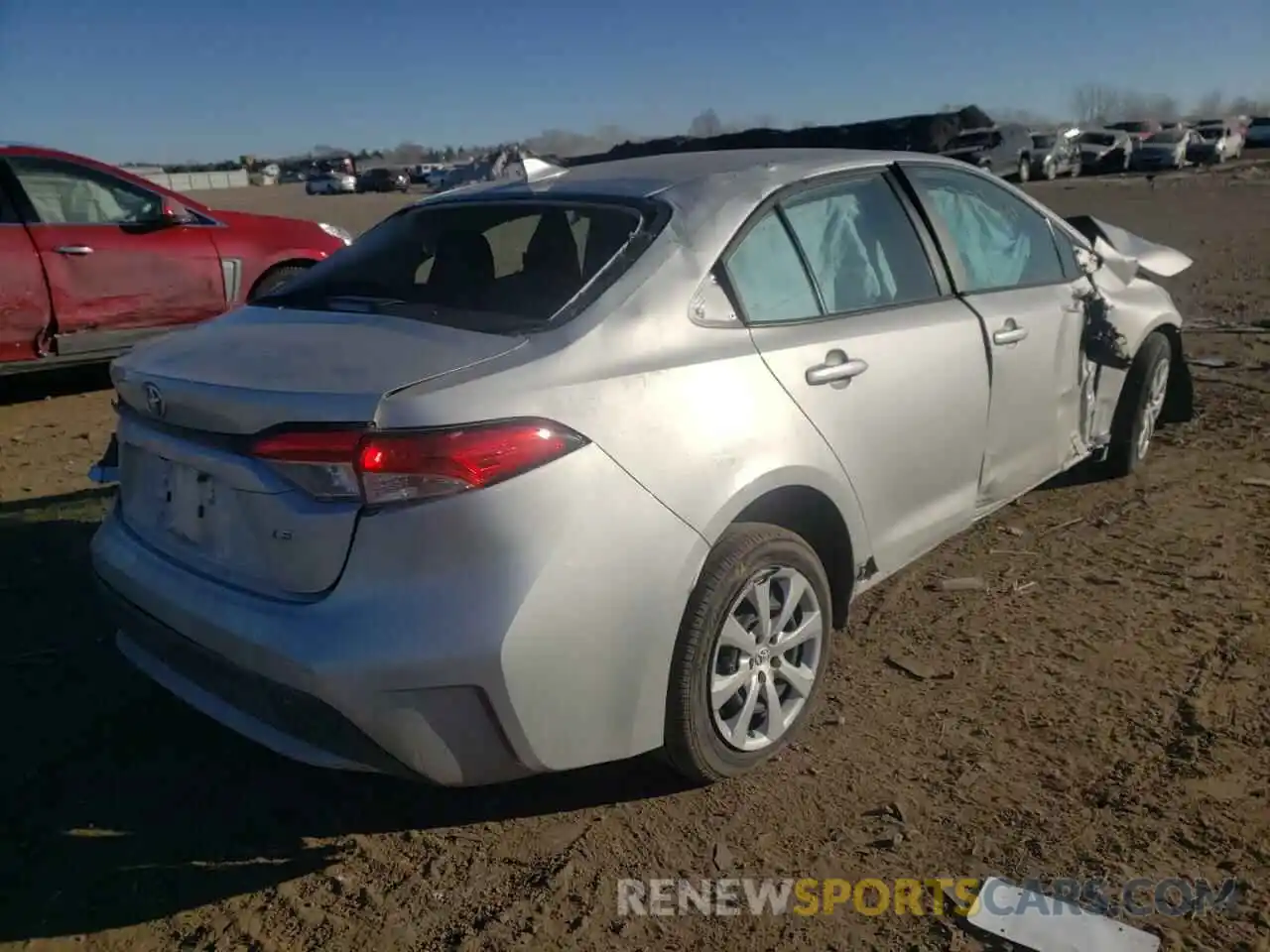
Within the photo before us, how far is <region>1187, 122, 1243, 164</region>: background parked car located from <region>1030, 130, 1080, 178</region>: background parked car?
217 inches

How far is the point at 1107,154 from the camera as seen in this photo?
118 ft

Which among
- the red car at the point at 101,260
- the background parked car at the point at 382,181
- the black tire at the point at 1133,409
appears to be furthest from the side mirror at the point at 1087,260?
the background parked car at the point at 382,181

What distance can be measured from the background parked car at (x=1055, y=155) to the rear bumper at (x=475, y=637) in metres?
33.2

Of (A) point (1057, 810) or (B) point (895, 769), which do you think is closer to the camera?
(A) point (1057, 810)

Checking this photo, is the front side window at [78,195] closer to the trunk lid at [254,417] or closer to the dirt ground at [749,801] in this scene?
the dirt ground at [749,801]

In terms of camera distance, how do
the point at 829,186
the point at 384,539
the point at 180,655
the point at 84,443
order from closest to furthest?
the point at 384,539 < the point at 180,655 < the point at 829,186 < the point at 84,443

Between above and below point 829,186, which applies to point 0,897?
below

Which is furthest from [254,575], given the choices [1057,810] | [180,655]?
[1057,810]

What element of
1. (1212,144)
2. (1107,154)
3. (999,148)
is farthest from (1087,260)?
(1212,144)

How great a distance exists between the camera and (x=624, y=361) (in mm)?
2578

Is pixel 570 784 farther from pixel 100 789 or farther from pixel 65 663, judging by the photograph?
pixel 65 663

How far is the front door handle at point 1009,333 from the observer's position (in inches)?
148

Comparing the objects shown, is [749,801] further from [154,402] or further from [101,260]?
[101,260]

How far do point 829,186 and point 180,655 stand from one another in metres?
Result: 2.34
